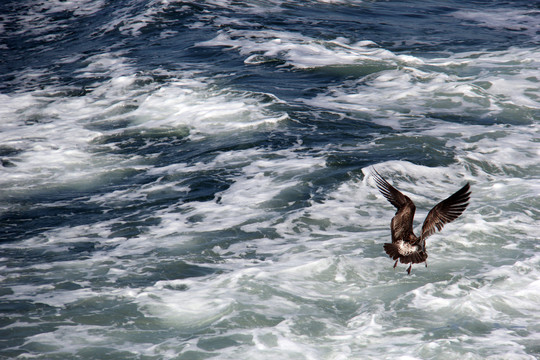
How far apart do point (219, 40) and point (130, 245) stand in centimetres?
976

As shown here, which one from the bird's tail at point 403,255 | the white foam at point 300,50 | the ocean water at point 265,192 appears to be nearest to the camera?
the bird's tail at point 403,255

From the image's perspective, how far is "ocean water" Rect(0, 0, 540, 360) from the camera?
535 cm

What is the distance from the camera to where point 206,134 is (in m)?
10.2

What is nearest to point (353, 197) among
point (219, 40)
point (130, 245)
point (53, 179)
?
point (130, 245)

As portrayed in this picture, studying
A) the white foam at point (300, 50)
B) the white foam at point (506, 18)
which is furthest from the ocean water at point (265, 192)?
the white foam at point (506, 18)

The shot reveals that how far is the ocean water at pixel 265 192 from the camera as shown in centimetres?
535

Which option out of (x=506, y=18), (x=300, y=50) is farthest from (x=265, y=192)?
(x=506, y=18)

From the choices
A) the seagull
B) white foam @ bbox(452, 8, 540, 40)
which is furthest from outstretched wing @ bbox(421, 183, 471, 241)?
white foam @ bbox(452, 8, 540, 40)

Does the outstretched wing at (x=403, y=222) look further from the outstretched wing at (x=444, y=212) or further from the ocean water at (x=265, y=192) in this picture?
the ocean water at (x=265, y=192)

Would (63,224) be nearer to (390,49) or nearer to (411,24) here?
(390,49)

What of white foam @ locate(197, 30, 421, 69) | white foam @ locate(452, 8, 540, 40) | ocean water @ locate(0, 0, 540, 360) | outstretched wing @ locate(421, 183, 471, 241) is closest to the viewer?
outstretched wing @ locate(421, 183, 471, 241)

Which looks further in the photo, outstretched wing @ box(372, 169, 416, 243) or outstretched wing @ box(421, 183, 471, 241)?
outstretched wing @ box(372, 169, 416, 243)

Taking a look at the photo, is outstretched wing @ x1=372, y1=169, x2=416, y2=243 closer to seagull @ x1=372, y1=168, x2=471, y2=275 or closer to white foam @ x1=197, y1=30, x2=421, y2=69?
seagull @ x1=372, y1=168, x2=471, y2=275

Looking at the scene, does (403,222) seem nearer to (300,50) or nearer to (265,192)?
(265,192)
